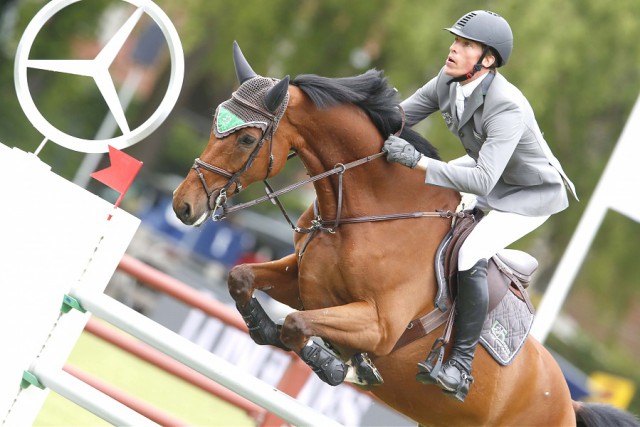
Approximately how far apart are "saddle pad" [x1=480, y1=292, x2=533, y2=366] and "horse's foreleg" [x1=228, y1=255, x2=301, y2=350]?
0.94 metres

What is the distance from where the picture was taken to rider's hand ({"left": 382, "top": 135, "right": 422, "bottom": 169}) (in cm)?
475

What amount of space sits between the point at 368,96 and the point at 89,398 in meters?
1.93

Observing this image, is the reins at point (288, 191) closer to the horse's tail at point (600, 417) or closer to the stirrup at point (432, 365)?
the stirrup at point (432, 365)

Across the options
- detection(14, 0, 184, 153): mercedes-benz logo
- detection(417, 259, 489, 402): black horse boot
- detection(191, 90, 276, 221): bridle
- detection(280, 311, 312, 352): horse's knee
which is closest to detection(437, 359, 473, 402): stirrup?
detection(417, 259, 489, 402): black horse boot

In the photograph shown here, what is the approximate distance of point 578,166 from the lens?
1917 centimetres

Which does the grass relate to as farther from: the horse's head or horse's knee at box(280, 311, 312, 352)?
the horse's head

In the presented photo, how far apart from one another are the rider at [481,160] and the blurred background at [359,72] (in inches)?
398

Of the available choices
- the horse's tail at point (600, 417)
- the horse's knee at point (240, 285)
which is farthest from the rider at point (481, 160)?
the horse's tail at point (600, 417)

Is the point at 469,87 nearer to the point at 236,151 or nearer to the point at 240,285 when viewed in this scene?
the point at 236,151

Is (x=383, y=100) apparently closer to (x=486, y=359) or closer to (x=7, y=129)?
(x=486, y=359)

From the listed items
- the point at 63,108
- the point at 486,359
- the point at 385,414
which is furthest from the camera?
the point at 63,108

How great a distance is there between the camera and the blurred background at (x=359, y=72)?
16922mm

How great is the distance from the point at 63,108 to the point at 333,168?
17.0 meters

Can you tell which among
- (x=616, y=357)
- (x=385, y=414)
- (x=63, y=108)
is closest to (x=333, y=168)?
(x=385, y=414)
